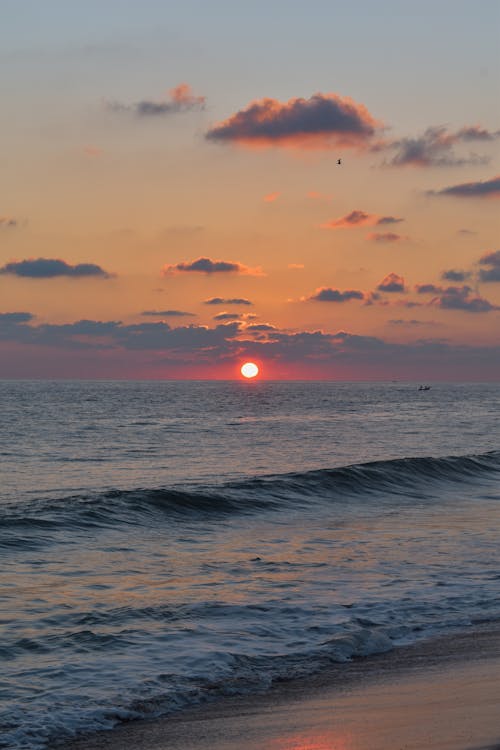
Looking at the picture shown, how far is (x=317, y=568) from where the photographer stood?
695 inches

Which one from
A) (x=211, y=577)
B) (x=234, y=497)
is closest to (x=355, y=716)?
(x=211, y=577)

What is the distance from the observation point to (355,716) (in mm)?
8969

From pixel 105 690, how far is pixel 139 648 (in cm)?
175

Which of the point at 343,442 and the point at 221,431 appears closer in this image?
the point at 343,442

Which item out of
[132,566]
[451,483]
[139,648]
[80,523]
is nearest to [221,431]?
[451,483]

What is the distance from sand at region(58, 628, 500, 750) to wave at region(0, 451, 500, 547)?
11945 millimetres

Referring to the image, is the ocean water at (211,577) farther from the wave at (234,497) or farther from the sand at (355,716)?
the sand at (355,716)

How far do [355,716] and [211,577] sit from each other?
791 cm

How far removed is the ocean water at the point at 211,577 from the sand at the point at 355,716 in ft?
1.59

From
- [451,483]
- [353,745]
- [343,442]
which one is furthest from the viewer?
[343,442]

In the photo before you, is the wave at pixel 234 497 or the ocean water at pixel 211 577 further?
the wave at pixel 234 497

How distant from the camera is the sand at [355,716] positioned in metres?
8.10

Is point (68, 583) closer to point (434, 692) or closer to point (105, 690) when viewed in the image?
point (105, 690)

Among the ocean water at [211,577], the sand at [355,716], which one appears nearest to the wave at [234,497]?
the ocean water at [211,577]
